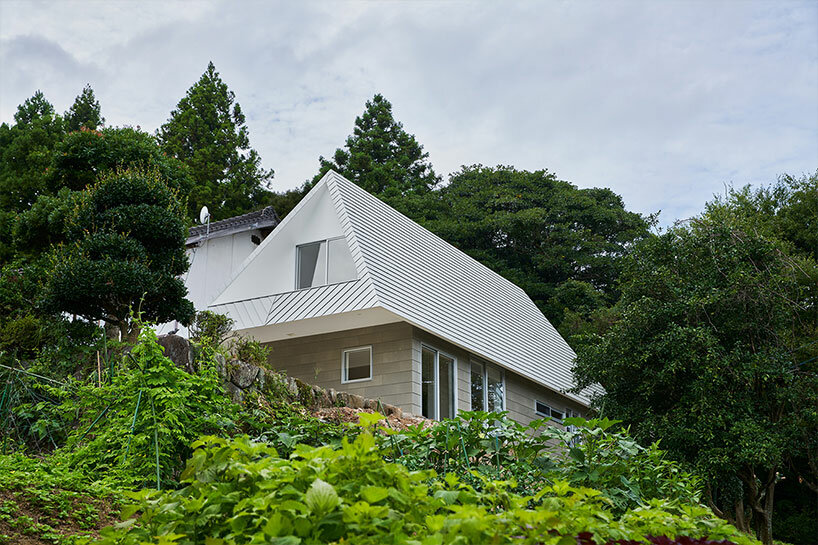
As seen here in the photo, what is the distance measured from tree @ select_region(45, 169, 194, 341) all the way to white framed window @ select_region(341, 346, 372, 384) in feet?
11.2

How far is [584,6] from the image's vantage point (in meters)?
14.6

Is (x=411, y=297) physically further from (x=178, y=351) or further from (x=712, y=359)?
(x=178, y=351)

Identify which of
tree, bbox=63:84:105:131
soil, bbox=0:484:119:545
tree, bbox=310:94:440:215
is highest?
tree, bbox=63:84:105:131

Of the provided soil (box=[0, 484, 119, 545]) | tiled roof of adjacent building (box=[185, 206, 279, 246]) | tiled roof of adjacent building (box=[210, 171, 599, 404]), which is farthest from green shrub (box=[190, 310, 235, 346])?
tiled roof of adjacent building (box=[185, 206, 279, 246])

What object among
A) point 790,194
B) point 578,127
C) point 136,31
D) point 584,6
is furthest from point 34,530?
point 790,194

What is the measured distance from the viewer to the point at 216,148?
35.2 metres

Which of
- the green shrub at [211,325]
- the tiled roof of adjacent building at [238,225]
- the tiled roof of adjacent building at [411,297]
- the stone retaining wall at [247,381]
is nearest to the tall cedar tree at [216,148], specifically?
the tiled roof of adjacent building at [238,225]

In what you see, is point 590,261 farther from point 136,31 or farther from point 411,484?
point 411,484

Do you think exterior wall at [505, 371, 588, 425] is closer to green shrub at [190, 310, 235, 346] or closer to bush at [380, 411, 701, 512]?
→ green shrub at [190, 310, 235, 346]

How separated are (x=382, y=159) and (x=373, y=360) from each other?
76.4 feet

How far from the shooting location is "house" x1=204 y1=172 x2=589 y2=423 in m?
14.0

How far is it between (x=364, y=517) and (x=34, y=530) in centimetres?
300

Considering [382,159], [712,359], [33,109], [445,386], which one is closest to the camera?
[712,359]

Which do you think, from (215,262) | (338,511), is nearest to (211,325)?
(215,262)
